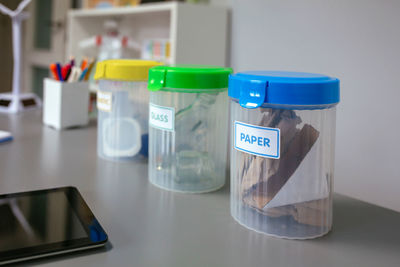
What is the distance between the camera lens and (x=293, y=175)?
0.49 metres

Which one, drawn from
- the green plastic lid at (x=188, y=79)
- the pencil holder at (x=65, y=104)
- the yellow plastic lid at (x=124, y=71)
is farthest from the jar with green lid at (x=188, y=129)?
the pencil holder at (x=65, y=104)

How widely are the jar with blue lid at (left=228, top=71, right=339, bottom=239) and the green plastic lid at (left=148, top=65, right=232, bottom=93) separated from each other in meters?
0.10

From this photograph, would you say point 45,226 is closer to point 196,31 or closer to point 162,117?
point 162,117

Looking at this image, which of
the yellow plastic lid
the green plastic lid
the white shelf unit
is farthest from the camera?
the white shelf unit

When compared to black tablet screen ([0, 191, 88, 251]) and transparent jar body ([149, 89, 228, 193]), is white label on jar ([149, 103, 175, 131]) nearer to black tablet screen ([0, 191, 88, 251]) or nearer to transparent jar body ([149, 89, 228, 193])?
transparent jar body ([149, 89, 228, 193])

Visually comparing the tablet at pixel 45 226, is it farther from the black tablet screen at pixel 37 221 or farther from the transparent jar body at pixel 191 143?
the transparent jar body at pixel 191 143

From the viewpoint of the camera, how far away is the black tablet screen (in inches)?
18.3

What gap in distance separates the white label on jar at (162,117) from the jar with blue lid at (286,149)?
138 millimetres

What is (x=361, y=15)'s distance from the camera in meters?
0.88

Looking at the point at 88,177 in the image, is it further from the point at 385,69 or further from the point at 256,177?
the point at 385,69

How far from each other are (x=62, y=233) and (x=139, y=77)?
381 millimetres

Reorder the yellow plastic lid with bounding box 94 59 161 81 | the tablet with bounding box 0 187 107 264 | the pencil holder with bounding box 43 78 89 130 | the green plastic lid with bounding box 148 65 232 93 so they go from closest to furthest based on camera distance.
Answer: the tablet with bounding box 0 187 107 264
the green plastic lid with bounding box 148 65 232 93
the yellow plastic lid with bounding box 94 59 161 81
the pencil holder with bounding box 43 78 89 130

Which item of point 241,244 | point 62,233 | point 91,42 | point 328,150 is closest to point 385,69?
point 328,150

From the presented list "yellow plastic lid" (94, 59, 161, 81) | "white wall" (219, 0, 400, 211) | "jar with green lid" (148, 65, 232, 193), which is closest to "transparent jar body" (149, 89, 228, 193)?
"jar with green lid" (148, 65, 232, 193)
